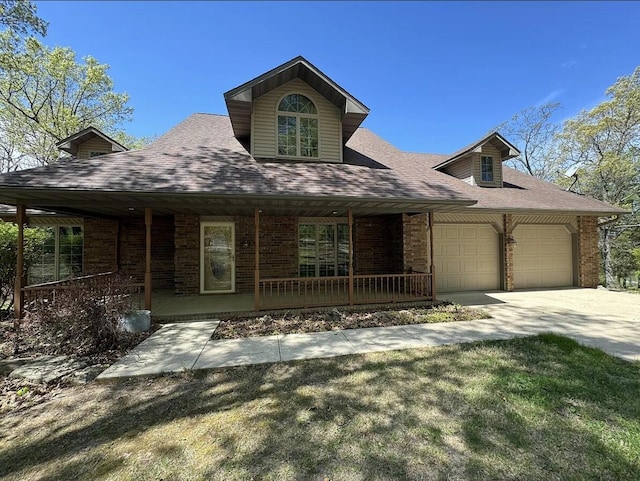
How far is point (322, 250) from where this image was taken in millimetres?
10414

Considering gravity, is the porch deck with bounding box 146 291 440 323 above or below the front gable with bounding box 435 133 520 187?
below

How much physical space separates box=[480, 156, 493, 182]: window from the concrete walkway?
19.8 ft

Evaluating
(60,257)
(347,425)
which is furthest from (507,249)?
(60,257)

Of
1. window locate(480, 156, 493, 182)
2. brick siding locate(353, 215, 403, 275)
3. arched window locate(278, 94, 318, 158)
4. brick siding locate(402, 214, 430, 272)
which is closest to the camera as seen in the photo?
arched window locate(278, 94, 318, 158)

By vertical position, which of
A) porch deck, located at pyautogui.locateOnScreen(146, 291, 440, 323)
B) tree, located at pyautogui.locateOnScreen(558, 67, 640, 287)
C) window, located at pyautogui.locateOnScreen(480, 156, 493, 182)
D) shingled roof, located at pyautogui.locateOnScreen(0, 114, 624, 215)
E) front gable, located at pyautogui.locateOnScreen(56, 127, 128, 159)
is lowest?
porch deck, located at pyautogui.locateOnScreen(146, 291, 440, 323)

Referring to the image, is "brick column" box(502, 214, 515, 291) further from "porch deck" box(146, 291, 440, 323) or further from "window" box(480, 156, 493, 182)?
"porch deck" box(146, 291, 440, 323)

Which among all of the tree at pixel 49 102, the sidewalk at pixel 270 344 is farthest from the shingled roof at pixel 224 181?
the tree at pixel 49 102

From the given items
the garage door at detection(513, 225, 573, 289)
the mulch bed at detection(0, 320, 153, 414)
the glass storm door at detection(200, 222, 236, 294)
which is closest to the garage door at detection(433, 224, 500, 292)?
the garage door at detection(513, 225, 573, 289)

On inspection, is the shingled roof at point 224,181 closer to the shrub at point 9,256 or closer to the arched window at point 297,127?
the arched window at point 297,127

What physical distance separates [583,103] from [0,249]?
1150 inches

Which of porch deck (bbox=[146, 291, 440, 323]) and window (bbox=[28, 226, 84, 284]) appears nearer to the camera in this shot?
porch deck (bbox=[146, 291, 440, 323])

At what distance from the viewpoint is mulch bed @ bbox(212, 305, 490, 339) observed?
5926mm

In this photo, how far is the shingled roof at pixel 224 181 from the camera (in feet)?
18.9

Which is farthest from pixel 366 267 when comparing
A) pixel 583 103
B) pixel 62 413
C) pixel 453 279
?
pixel 583 103
